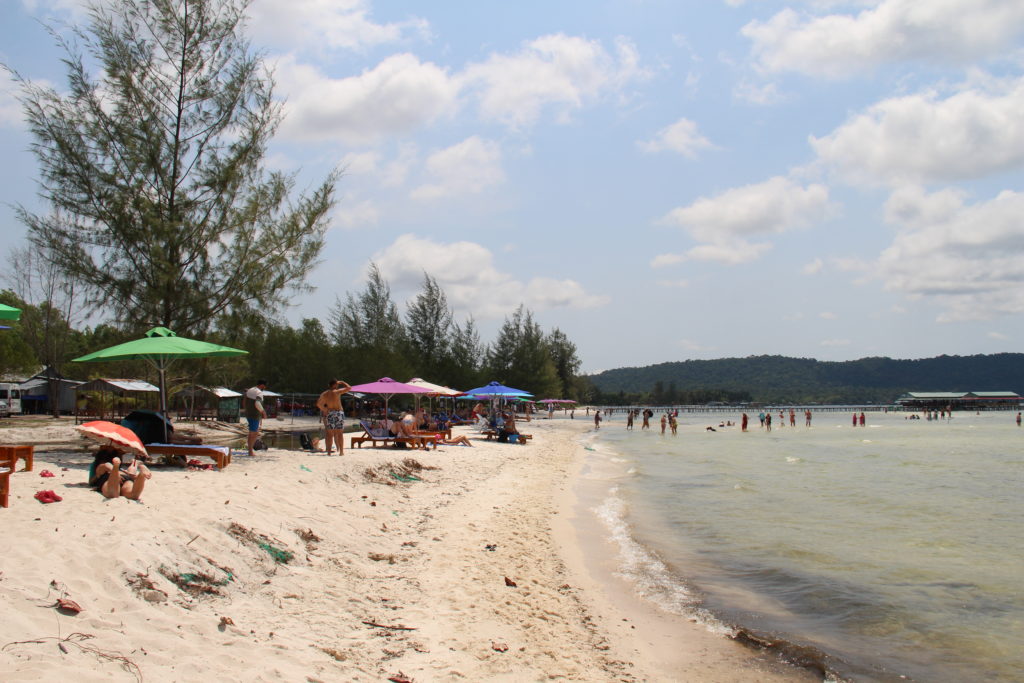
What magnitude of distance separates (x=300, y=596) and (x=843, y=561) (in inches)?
284

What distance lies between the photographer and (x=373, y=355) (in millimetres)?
44312

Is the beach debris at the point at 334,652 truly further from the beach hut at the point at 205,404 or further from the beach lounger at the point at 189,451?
the beach hut at the point at 205,404

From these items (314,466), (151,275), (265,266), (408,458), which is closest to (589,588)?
(314,466)

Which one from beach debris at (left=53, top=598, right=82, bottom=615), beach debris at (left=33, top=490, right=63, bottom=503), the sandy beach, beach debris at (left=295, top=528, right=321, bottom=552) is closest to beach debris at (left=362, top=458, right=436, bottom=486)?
the sandy beach

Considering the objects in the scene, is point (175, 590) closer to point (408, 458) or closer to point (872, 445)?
point (408, 458)

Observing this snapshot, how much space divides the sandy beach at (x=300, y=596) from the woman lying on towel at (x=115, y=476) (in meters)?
0.15

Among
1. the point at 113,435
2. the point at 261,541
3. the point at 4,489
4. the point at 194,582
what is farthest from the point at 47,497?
the point at 194,582

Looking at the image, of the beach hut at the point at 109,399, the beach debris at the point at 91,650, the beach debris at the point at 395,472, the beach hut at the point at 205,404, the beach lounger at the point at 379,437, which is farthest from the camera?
the beach hut at the point at 205,404

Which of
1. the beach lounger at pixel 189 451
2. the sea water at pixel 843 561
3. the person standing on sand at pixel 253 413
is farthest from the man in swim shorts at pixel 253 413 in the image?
the sea water at pixel 843 561

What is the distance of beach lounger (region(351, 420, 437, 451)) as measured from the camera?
55.5 ft

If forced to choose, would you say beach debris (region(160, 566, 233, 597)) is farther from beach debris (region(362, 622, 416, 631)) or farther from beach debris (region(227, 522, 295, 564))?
beach debris (region(362, 622, 416, 631))

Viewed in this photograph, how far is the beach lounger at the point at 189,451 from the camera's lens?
9.57 m

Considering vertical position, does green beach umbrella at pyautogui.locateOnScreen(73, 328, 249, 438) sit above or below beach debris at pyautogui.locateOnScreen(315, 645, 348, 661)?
above

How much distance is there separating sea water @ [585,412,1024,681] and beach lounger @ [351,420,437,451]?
4897 mm
